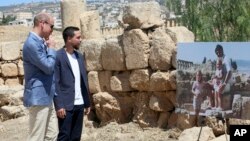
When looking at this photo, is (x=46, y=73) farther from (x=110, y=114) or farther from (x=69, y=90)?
(x=110, y=114)

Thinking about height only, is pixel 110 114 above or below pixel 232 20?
below

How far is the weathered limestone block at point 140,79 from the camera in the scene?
8742mm

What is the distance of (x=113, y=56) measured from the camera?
923 cm

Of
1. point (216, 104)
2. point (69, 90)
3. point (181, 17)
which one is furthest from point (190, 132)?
point (181, 17)

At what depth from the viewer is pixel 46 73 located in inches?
224

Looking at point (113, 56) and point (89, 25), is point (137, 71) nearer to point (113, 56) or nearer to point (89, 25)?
point (113, 56)

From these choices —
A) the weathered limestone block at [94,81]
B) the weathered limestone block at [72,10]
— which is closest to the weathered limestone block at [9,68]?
the weathered limestone block at [72,10]

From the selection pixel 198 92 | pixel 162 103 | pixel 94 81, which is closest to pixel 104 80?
pixel 94 81

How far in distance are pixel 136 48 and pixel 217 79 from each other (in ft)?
7.70

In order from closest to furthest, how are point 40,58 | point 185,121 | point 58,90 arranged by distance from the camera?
1. point 40,58
2. point 58,90
3. point 185,121

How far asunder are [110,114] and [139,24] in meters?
1.84

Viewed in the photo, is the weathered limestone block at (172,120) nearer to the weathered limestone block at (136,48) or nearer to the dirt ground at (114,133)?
the dirt ground at (114,133)

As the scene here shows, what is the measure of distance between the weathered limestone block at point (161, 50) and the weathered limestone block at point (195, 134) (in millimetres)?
1358

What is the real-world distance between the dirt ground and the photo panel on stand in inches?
49.3
